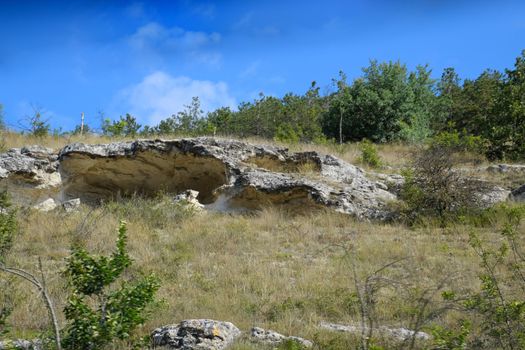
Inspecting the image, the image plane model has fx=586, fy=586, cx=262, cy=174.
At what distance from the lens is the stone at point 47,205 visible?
1259 cm

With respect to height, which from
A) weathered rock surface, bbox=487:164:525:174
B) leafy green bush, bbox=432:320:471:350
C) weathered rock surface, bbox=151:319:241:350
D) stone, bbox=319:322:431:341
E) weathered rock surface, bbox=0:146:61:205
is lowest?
stone, bbox=319:322:431:341

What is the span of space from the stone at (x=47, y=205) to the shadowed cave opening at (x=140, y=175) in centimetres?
60

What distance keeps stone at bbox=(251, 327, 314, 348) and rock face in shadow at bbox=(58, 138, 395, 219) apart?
22.2 ft

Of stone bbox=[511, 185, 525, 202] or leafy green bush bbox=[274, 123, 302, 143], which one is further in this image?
leafy green bush bbox=[274, 123, 302, 143]

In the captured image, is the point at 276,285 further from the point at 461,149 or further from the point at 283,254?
the point at 461,149

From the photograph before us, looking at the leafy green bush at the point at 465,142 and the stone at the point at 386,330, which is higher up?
the leafy green bush at the point at 465,142

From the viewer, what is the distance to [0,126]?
17250 mm

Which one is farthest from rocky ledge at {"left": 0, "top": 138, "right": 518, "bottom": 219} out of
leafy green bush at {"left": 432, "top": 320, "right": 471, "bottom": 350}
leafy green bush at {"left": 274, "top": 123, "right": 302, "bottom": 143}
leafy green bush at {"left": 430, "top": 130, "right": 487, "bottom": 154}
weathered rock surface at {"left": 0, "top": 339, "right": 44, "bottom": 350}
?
weathered rock surface at {"left": 0, "top": 339, "right": 44, "bottom": 350}

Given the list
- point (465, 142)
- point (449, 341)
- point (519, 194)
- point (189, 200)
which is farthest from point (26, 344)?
point (465, 142)

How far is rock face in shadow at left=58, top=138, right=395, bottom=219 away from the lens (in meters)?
13.0

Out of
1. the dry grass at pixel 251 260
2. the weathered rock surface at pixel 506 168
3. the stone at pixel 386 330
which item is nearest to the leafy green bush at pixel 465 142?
the weathered rock surface at pixel 506 168

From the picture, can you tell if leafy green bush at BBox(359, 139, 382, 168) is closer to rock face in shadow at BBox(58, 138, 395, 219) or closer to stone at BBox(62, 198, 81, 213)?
rock face in shadow at BBox(58, 138, 395, 219)

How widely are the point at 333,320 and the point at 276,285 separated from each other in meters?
1.33

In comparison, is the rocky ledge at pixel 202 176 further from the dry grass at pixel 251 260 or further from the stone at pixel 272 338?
the stone at pixel 272 338
